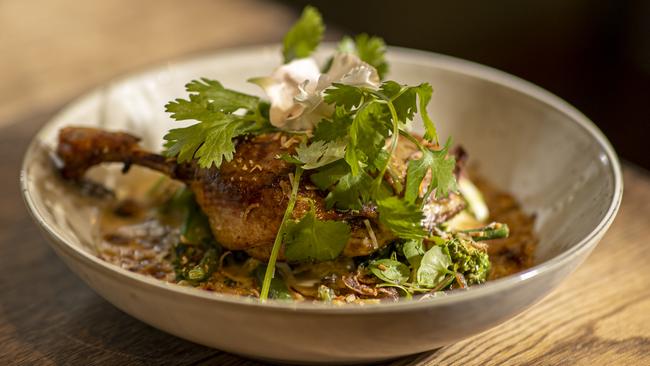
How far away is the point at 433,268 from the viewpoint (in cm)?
190

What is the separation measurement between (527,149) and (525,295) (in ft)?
3.65

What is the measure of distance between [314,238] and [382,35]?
15.9 ft

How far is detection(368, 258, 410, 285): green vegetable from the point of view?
189cm

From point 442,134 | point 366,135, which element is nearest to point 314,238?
point 366,135

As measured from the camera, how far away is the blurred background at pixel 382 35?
398 centimetres

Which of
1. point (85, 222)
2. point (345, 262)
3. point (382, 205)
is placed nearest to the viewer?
point (382, 205)

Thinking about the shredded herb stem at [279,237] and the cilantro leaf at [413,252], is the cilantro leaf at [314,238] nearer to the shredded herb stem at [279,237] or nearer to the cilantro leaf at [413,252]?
the shredded herb stem at [279,237]

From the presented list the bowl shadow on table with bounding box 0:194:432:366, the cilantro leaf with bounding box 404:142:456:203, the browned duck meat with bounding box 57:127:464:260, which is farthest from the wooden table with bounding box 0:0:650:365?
the cilantro leaf with bounding box 404:142:456:203

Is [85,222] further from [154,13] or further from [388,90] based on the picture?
[154,13]

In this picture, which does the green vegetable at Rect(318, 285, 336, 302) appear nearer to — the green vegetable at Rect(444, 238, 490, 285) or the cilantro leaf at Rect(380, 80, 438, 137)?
the green vegetable at Rect(444, 238, 490, 285)

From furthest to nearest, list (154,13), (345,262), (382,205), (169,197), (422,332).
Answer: (154,13) < (169,197) < (345,262) < (382,205) < (422,332)

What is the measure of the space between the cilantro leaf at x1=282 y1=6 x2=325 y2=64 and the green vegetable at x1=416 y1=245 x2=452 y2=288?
0.96 m

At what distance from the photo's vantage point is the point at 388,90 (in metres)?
1.88

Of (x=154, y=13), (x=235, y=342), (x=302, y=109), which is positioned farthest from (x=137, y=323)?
(x=154, y=13)
